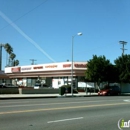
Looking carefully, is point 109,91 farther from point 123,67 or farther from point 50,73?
point 50,73

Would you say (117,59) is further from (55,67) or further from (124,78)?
(55,67)

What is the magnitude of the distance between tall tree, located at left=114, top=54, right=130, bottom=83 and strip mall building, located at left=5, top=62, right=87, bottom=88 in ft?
21.2

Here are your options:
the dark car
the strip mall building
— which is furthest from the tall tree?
the strip mall building

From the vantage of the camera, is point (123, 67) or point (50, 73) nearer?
point (123, 67)

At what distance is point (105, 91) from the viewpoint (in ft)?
133

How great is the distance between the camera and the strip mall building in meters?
50.7

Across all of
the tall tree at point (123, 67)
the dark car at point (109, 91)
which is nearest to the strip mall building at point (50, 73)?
the tall tree at point (123, 67)

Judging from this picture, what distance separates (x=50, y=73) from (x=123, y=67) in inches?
680

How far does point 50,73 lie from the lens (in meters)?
57.9

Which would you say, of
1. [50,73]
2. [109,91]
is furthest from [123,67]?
[50,73]

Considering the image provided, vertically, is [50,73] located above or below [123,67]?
below

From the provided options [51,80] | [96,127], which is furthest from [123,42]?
[96,127]

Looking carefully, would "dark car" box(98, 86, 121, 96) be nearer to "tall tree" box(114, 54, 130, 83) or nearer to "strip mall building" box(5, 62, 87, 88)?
"tall tree" box(114, 54, 130, 83)

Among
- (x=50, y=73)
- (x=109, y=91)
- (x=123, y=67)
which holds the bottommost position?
(x=109, y=91)
